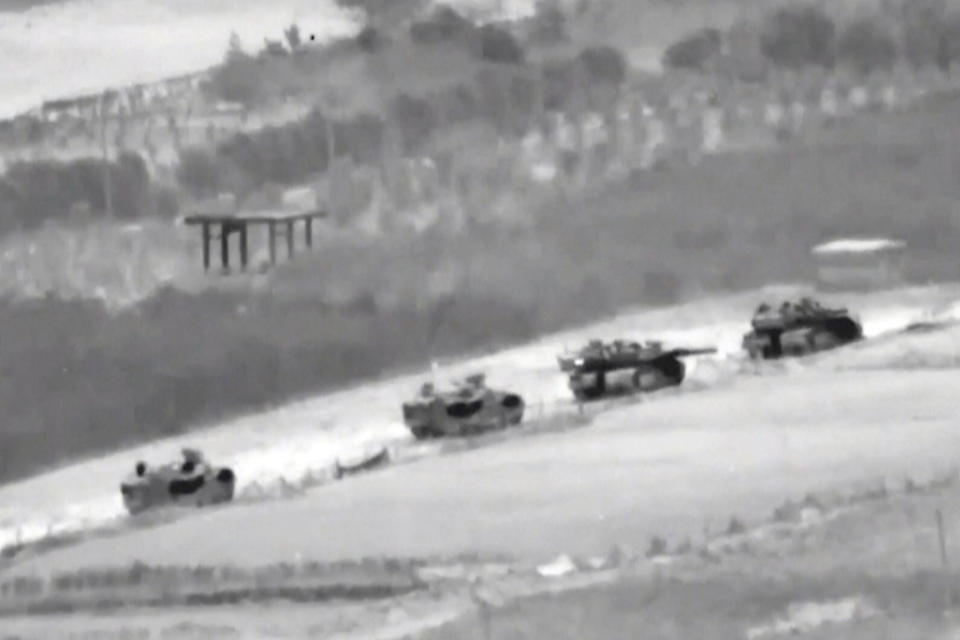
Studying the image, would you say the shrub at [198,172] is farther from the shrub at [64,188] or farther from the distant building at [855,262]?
the distant building at [855,262]

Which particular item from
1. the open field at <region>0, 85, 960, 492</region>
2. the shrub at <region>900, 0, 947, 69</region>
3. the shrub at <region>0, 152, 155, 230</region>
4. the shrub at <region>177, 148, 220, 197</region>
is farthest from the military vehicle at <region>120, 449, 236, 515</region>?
the shrub at <region>900, 0, 947, 69</region>

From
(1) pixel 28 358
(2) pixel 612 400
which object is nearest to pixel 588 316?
(2) pixel 612 400

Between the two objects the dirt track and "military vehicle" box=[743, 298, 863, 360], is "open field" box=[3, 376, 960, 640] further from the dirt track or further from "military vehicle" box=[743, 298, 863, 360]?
"military vehicle" box=[743, 298, 863, 360]

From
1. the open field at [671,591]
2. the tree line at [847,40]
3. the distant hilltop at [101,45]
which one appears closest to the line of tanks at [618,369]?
the tree line at [847,40]

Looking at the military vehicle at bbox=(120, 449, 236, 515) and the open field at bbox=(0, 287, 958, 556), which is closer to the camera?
the military vehicle at bbox=(120, 449, 236, 515)

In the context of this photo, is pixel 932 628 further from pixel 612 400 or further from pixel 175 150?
pixel 175 150

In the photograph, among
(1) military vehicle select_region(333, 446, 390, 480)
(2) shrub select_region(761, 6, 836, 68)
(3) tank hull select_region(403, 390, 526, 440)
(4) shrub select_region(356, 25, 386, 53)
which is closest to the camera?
(1) military vehicle select_region(333, 446, 390, 480)
